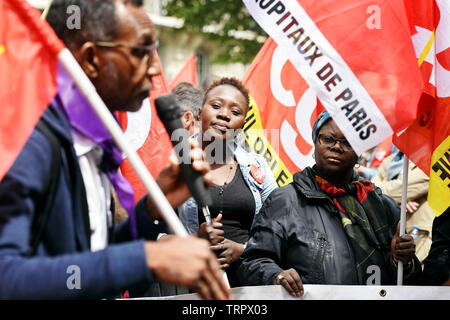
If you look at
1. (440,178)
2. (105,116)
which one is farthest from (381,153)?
(105,116)

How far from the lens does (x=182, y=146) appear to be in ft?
6.50

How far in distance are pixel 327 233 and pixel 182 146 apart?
1500 millimetres

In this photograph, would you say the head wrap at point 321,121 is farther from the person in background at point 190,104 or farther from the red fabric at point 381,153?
the red fabric at point 381,153

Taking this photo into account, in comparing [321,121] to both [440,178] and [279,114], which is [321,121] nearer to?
[440,178]

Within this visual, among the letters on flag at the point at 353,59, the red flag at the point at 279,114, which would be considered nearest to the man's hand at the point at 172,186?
the letters on flag at the point at 353,59

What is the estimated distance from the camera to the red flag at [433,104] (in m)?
3.52

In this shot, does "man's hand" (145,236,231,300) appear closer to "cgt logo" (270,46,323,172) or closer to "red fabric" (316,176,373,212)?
"red fabric" (316,176,373,212)

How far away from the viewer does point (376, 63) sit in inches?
132

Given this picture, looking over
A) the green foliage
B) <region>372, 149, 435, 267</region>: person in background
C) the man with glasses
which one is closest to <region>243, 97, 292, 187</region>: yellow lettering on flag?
<region>372, 149, 435, 267</region>: person in background

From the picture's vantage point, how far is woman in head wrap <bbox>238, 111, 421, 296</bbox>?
124 inches

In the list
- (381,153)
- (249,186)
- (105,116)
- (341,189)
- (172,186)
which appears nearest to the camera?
(105,116)

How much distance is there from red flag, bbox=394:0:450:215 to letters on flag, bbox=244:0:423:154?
1.04ft

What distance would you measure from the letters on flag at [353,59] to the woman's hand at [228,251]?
1.00 metres
